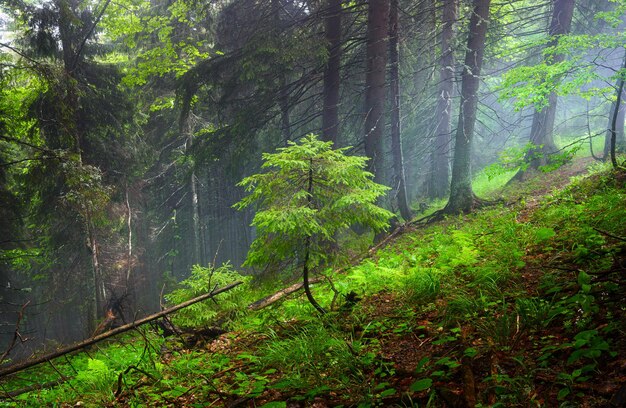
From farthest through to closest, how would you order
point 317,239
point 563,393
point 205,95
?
point 205,95 < point 317,239 < point 563,393

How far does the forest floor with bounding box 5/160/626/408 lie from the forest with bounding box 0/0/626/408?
0.02m

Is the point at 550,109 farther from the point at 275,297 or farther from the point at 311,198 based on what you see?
Answer: the point at 311,198

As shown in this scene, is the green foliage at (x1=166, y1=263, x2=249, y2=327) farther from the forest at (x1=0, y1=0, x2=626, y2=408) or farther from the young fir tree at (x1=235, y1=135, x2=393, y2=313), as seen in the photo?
the young fir tree at (x1=235, y1=135, x2=393, y2=313)

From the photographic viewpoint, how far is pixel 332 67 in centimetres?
1216

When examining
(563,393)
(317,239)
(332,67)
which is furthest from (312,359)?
(332,67)

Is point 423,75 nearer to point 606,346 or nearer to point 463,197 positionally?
point 463,197

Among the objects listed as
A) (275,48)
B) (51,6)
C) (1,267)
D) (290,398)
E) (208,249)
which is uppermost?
(51,6)

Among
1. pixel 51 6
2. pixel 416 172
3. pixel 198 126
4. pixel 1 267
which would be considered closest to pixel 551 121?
pixel 416 172

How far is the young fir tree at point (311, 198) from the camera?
4383mm

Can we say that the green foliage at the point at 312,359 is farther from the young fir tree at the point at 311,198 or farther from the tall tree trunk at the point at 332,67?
the tall tree trunk at the point at 332,67

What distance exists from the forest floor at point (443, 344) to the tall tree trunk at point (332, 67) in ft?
24.8

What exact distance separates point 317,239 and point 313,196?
0.57 meters

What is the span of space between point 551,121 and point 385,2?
10239 mm

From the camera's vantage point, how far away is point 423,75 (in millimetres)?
18812
